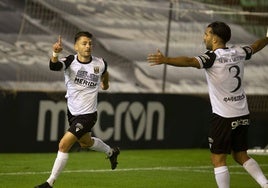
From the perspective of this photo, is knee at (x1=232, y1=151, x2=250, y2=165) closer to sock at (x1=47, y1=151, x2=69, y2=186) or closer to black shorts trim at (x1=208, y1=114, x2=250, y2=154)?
black shorts trim at (x1=208, y1=114, x2=250, y2=154)

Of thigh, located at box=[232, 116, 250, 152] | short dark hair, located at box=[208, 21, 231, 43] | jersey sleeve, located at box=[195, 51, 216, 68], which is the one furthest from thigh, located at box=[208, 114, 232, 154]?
short dark hair, located at box=[208, 21, 231, 43]

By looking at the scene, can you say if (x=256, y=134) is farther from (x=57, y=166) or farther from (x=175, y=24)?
(x=57, y=166)

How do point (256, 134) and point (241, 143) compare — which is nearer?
point (241, 143)

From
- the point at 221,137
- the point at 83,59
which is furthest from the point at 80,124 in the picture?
the point at 221,137

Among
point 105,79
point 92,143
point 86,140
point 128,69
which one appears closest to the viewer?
point 86,140

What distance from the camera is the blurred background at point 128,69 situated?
1734 cm

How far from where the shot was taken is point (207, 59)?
1046 centimetres

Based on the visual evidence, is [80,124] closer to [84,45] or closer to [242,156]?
[84,45]

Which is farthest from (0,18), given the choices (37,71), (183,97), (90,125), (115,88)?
(90,125)

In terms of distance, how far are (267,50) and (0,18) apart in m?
6.39

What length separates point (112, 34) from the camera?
21938 millimetres

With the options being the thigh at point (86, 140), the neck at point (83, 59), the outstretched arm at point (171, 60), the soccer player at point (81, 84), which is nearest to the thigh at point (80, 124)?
the soccer player at point (81, 84)

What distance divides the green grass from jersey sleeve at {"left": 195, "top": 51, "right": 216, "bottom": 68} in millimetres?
2863

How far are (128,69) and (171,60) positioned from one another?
11060mm
